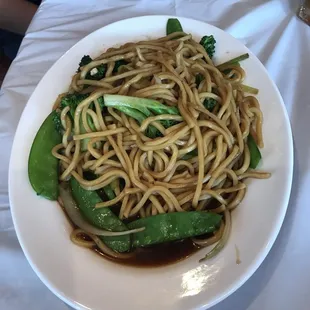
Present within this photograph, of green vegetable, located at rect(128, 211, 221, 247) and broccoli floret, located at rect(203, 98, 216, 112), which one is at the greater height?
broccoli floret, located at rect(203, 98, 216, 112)

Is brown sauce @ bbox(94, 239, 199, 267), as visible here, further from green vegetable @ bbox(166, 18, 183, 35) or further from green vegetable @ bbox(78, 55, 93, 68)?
green vegetable @ bbox(166, 18, 183, 35)

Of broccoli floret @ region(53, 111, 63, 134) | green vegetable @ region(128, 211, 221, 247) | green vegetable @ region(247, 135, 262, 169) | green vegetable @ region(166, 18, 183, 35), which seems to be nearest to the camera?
green vegetable @ region(128, 211, 221, 247)

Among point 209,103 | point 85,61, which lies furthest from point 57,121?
point 209,103

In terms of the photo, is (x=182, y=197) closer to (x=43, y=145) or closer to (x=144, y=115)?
(x=144, y=115)

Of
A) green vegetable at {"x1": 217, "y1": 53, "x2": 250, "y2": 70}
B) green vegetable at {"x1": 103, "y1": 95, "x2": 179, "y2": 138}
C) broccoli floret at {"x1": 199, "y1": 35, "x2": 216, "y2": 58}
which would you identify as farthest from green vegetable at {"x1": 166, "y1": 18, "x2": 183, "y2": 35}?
green vegetable at {"x1": 103, "y1": 95, "x2": 179, "y2": 138}

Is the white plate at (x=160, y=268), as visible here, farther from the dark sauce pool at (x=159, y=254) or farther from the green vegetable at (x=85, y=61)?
the green vegetable at (x=85, y=61)

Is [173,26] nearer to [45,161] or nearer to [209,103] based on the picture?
[209,103]
